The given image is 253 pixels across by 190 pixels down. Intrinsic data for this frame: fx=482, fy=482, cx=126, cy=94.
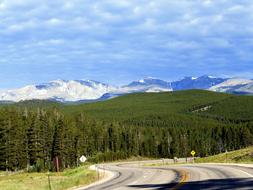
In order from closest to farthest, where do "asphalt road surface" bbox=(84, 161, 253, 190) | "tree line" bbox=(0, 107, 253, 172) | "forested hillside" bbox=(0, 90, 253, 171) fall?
"asphalt road surface" bbox=(84, 161, 253, 190) → "tree line" bbox=(0, 107, 253, 172) → "forested hillside" bbox=(0, 90, 253, 171)

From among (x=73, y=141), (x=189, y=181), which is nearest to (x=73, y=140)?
(x=73, y=141)

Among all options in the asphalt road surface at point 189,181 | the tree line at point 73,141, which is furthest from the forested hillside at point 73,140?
the asphalt road surface at point 189,181

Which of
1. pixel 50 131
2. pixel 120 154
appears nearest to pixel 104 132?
pixel 120 154

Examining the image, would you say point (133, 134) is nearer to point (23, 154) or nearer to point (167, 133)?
point (167, 133)

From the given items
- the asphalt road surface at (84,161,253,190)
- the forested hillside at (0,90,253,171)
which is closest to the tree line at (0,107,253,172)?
the forested hillside at (0,90,253,171)

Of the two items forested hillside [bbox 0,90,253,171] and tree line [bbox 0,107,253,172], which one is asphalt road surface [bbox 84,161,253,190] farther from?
tree line [bbox 0,107,253,172]

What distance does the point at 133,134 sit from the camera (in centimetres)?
18312

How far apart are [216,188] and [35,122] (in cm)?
9025

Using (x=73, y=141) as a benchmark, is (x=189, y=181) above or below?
below

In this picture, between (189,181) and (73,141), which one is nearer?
(189,181)

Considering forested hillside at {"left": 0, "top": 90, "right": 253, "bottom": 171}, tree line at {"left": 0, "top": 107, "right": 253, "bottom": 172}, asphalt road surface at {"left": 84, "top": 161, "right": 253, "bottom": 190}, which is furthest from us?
forested hillside at {"left": 0, "top": 90, "right": 253, "bottom": 171}

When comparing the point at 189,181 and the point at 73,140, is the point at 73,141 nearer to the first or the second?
the point at 73,140

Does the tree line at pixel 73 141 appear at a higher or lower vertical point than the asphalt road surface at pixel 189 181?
higher

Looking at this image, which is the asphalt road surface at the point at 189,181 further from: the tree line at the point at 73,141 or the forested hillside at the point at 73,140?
the tree line at the point at 73,141
